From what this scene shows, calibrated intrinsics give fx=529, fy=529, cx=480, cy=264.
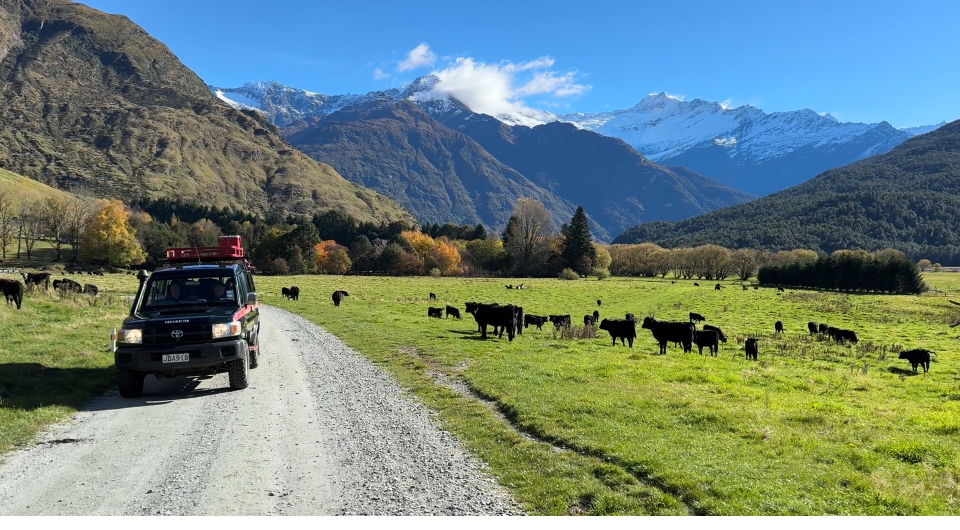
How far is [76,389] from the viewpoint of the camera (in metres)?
12.2

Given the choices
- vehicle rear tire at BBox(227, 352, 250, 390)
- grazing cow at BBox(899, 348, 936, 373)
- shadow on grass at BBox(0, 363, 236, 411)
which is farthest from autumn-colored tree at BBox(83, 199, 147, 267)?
grazing cow at BBox(899, 348, 936, 373)

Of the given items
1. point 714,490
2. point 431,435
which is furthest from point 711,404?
point 431,435

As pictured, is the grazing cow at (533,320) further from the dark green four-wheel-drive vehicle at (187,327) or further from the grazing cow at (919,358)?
the dark green four-wheel-drive vehicle at (187,327)

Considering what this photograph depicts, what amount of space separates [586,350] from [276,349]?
38.4ft

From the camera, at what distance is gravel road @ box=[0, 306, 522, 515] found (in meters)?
6.33

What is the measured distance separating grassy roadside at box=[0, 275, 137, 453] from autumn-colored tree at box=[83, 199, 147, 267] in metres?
74.5

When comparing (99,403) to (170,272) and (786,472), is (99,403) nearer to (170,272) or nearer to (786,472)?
(170,272)

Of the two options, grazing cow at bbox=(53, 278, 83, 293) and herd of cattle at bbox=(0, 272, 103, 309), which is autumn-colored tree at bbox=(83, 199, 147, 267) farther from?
grazing cow at bbox=(53, 278, 83, 293)

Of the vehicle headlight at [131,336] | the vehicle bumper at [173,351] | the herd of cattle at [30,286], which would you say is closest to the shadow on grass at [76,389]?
the vehicle bumper at [173,351]

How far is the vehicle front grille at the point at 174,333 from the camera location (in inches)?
444

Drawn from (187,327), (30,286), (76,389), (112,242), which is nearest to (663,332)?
(187,327)

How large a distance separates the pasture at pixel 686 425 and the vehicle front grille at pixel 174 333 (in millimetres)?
4985

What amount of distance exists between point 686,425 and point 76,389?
13369 mm

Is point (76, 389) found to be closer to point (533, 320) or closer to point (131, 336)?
point (131, 336)
